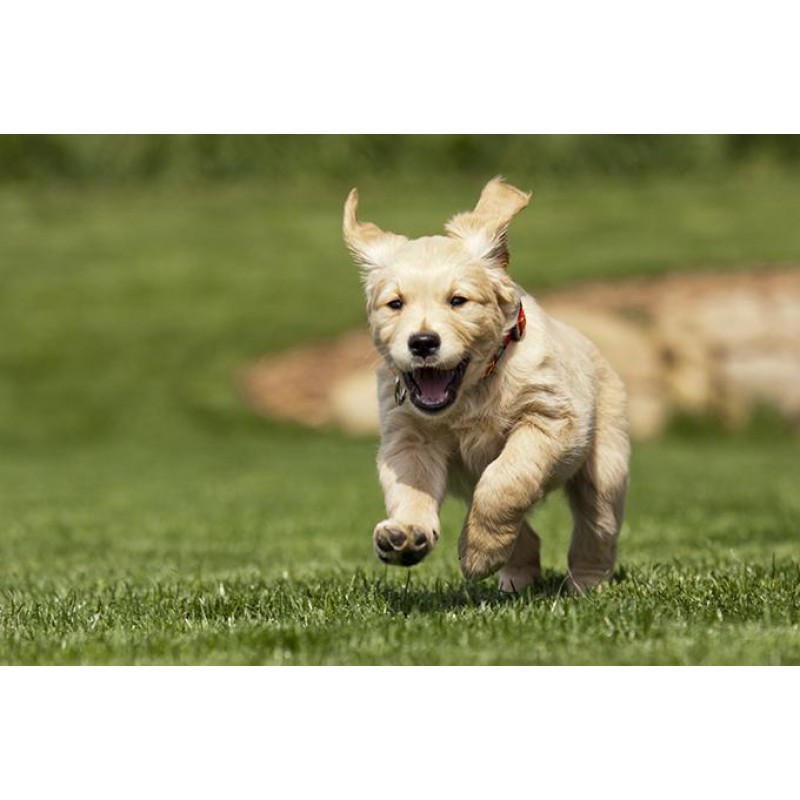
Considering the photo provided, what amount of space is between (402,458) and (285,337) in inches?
549

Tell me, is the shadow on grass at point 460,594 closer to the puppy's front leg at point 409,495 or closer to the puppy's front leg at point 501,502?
the puppy's front leg at point 501,502

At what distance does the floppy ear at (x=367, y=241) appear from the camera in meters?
5.45

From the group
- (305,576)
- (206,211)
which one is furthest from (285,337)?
(305,576)

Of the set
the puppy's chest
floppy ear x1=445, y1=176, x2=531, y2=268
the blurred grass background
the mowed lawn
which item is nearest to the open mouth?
the puppy's chest

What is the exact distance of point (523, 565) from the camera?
21.3 feet

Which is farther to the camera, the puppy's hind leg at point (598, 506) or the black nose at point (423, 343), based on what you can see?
the puppy's hind leg at point (598, 506)

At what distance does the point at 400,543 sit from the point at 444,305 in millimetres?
900

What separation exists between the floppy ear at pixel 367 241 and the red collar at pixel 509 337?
1.79 ft

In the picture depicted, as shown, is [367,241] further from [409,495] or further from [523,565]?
[523,565]

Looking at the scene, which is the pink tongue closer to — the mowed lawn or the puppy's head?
the puppy's head

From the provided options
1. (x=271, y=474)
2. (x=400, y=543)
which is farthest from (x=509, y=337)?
(x=271, y=474)

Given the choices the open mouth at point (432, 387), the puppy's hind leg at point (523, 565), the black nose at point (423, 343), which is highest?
the black nose at point (423, 343)

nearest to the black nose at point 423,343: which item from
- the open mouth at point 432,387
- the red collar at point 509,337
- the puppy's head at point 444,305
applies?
the puppy's head at point 444,305

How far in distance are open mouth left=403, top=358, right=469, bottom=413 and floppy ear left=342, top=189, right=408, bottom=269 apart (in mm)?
515
